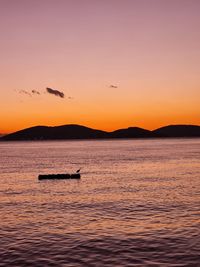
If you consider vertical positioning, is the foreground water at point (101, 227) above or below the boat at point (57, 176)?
below

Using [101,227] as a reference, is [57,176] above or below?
above

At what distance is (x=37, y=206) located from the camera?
44.8 meters

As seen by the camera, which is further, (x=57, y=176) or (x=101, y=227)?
(x=57, y=176)

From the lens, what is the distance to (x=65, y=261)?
2472 cm

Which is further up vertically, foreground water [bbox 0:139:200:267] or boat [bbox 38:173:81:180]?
boat [bbox 38:173:81:180]

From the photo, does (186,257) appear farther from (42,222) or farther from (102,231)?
(42,222)

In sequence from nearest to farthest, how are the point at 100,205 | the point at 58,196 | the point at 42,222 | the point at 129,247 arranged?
1. the point at 129,247
2. the point at 42,222
3. the point at 100,205
4. the point at 58,196

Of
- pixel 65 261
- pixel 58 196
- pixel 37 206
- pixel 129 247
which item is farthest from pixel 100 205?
pixel 65 261

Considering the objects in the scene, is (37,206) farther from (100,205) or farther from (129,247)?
(129,247)

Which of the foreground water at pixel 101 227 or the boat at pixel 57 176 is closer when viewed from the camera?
the foreground water at pixel 101 227

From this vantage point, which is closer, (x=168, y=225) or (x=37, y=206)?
(x=168, y=225)

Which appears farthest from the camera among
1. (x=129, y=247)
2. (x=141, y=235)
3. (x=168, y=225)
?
(x=168, y=225)

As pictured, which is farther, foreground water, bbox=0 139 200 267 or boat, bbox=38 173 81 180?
boat, bbox=38 173 81 180

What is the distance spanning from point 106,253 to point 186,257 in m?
5.67
